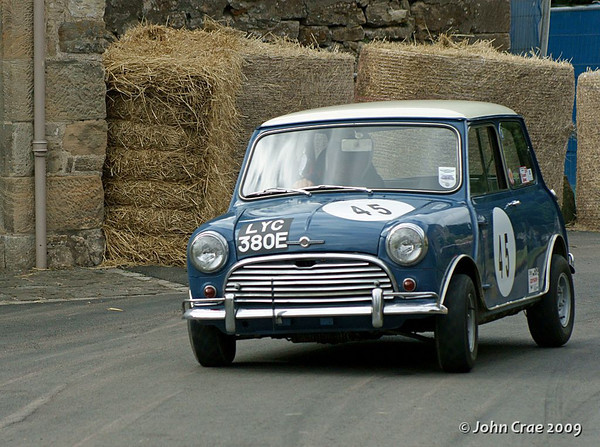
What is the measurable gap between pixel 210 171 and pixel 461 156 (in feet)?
19.0

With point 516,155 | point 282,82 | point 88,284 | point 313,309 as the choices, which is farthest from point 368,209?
point 282,82

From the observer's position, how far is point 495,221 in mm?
8086

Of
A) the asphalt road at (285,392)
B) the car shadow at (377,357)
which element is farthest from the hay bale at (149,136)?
the car shadow at (377,357)

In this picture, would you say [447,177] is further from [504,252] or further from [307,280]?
[307,280]

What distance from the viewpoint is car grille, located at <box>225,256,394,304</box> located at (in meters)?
7.21

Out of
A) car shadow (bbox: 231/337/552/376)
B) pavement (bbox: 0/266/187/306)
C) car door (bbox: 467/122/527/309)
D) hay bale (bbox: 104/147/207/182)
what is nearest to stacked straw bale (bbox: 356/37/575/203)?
hay bale (bbox: 104/147/207/182)

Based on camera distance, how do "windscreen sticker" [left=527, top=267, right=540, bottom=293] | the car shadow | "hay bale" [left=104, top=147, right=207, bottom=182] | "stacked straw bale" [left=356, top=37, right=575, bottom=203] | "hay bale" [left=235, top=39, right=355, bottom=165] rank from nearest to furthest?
the car shadow, "windscreen sticker" [left=527, top=267, right=540, bottom=293], "hay bale" [left=104, top=147, right=207, bottom=182], "hay bale" [left=235, top=39, right=355, bottom=165], "stacked straw bale" [left=356, top=37, right=575, bottom=203]

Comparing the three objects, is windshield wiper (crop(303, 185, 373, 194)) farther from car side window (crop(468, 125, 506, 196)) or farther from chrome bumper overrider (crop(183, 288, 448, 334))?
chrome bumper overrider (crop(183, 288, 448, 334))

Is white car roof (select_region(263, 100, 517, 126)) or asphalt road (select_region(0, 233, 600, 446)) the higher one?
white car roof (select_region(263, 100, 517, 126))

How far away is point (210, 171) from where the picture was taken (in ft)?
44.5

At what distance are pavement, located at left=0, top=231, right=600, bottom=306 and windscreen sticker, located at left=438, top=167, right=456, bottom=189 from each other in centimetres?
417

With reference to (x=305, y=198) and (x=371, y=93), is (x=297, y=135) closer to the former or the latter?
(x=305, y=198)

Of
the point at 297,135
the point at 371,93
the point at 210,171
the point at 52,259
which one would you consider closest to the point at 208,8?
the point at 371,93

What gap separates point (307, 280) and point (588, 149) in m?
11.5
